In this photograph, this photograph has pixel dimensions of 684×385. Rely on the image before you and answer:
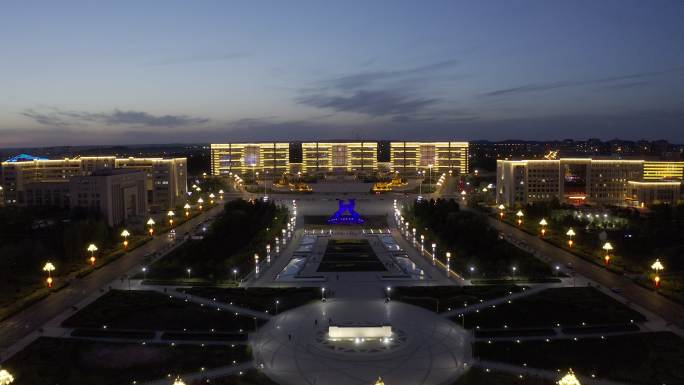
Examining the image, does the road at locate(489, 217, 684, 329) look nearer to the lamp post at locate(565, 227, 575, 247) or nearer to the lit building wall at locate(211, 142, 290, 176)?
the lamp post at locate(565, 227, 575, 247)

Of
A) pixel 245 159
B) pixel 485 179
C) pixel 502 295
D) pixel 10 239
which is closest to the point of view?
pixel 502 295

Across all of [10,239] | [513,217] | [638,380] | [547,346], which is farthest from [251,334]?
[513,217]

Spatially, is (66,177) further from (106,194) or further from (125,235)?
(125,235)

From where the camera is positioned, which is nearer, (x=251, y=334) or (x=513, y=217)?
(x=251, y=334)

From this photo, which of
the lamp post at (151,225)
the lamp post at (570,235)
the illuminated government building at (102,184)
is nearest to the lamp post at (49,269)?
the lamp post at (151,225)

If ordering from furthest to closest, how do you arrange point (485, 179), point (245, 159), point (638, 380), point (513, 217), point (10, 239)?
point (245, 159), point (485, 179), point (513, 217), point (10, 239), point (638, 380)

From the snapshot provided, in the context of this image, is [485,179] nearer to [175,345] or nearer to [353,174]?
[353,174]
